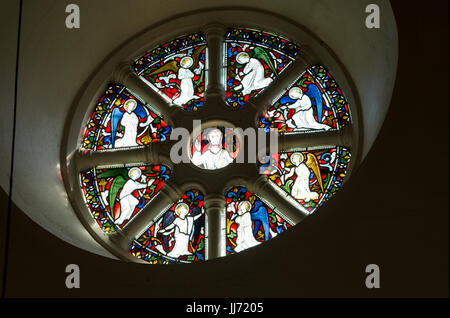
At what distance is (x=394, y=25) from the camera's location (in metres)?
7.02

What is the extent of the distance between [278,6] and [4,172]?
3.20m

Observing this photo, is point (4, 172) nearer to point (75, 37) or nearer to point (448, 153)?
point (75, 37)

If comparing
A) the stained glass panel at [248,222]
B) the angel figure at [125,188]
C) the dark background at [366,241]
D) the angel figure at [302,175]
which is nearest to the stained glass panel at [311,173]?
the angel figure at [302,175]

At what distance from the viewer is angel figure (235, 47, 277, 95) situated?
8.80m

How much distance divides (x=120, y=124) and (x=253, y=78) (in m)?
1.40

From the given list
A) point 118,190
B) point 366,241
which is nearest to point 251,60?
point 118,190

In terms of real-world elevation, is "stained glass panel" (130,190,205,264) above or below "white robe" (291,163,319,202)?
below

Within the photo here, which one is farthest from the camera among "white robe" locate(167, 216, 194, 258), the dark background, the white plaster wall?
"white robe" locate(167, 216, 194, 258)

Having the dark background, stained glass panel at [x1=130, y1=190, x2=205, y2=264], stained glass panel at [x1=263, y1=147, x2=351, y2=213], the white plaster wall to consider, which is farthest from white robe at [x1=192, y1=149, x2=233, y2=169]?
the dark background

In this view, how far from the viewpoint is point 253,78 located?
884 centimetres

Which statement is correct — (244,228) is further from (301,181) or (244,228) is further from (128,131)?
(128,131)

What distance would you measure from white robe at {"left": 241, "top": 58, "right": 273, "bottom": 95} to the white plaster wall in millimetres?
587

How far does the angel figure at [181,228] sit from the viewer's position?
26.2 feet

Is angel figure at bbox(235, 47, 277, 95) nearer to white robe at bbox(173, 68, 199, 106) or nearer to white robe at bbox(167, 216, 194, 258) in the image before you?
white robe at bbox(173, 68, 199, 106)
